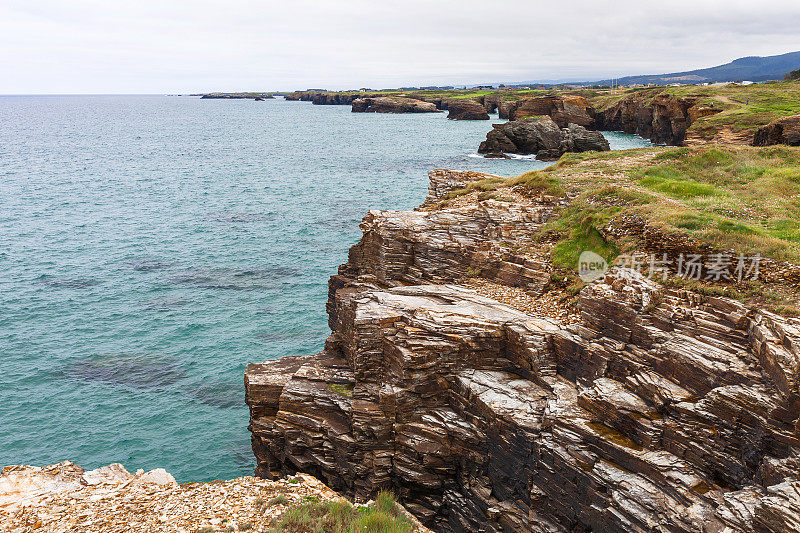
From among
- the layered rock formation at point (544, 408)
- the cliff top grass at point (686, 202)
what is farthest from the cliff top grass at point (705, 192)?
the layered rock formation at point (544, 408)

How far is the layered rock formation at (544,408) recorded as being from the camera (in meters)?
12.8

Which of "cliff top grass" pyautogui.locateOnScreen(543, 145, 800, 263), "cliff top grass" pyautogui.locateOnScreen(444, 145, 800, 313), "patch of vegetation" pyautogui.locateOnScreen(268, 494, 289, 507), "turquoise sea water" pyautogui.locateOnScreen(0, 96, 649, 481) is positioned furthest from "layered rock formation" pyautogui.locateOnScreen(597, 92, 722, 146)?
"patch of vegetation" pyautogui.locateOnScreen(268, 494, 289, 507)

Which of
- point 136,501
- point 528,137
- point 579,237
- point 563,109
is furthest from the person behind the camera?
point 563,109

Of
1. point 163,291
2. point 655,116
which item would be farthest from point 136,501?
point 655,116

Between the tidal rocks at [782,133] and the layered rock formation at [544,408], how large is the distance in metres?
33.5

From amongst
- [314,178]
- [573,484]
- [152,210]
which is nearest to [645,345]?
[573,484]

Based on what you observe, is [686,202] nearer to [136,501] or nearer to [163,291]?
[136,501]

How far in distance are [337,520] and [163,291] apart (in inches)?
1387

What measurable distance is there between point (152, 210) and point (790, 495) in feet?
248

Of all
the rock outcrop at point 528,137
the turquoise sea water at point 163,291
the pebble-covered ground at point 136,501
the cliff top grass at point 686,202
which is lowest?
the turquoise sea water at point 163,291

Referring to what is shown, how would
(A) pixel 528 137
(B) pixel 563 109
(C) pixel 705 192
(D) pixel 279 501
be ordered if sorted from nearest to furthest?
1. (D) pixel 279 501
2. (C) pixel 705 192
3. (A) pixel 528 137
4. (B) pixel 563 109

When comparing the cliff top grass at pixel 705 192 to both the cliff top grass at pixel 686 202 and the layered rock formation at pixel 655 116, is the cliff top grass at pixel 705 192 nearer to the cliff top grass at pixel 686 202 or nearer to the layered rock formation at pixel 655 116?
the cliff top grass at pixel 686 202

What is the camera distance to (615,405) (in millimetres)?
14906

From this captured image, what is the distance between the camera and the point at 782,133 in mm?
43281
